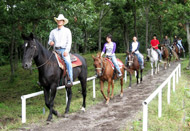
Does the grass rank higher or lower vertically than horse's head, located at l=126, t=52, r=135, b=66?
lower

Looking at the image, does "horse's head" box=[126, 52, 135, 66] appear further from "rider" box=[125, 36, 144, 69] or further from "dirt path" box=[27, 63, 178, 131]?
"dirt path" box=[27, 63, 178, 131]

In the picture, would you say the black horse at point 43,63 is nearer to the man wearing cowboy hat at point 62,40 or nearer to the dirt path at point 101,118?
the man wearing cowboy hat at point 62,40

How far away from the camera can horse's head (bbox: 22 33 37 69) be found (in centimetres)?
560

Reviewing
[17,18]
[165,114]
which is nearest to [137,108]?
[165,114]

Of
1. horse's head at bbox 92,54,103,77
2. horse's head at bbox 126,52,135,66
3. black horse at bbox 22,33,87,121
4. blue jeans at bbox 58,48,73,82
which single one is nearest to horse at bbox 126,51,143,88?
horse's head at bbox 126,52,135,66

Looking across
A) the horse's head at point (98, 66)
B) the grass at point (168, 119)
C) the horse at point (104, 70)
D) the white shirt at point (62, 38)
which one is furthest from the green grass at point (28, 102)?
the grass at point (168, 119)

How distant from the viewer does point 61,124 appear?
616cm

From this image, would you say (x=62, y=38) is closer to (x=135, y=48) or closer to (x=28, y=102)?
(x=28, y=102)

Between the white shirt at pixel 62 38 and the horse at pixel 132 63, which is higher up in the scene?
the white shirt at pixel 62 38

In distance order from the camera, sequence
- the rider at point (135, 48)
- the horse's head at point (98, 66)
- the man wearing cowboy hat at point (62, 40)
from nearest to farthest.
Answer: the man wearing cowboy hat at point (62, 40) → the horse's head at point (98, 66) → the rider at point (135, 48)

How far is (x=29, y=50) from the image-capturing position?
574cm

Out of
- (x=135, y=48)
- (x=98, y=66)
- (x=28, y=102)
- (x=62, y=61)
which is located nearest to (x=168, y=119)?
(x=98, y=66)

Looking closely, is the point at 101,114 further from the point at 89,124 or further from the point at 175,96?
the point at 175,96

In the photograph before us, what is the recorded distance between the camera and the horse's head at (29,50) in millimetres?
5598
